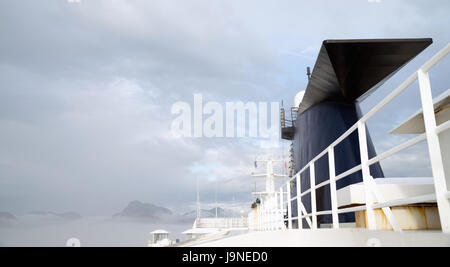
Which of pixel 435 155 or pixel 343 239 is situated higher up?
pixel 435 155

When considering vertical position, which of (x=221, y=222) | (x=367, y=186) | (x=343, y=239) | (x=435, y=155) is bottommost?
(x=221, y=222)

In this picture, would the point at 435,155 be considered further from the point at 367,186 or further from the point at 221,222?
the point at 221,222

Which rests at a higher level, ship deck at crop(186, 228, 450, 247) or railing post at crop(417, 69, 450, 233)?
railing post at crop(417, 69, 450, 233)

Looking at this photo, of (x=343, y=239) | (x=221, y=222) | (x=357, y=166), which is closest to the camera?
(x=343, y=239)

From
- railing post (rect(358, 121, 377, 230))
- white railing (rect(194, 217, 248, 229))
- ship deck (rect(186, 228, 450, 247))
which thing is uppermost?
railing post (rect(358, 121, 377, 230))

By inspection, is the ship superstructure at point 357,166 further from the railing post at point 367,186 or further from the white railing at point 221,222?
the white railing at point 221,222

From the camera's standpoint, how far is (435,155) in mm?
1700

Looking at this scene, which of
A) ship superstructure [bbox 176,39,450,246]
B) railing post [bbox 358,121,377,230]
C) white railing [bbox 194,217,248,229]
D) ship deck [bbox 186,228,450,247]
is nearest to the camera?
ship deck [bbox 186,228,450,247]

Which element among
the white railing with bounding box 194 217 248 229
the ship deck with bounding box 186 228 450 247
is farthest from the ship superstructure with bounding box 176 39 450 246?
the white railing with bounding box 194 217 248 229

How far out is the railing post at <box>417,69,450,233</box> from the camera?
1599 mm

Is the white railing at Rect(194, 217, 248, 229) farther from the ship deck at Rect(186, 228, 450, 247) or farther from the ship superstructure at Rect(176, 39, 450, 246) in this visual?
the ship deck at Rect(186, 228, 450, 247)

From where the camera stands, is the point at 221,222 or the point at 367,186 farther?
the point at 221,222

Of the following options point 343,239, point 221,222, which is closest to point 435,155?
point 343,239
